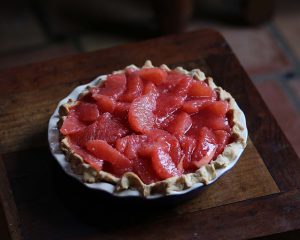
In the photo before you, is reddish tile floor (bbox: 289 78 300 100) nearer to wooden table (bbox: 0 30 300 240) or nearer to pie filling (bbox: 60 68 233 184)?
wooden table (bbox: 0 30 300 240)

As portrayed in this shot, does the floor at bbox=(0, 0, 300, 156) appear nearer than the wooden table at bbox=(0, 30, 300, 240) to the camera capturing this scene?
No

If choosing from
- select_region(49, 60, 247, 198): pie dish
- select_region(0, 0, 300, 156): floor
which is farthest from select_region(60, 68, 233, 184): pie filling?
select_region(0, 0, 300, 156): floor

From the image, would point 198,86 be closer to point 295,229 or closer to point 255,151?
point 255,151

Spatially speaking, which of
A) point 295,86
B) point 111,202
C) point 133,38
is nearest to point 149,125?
point 111,202

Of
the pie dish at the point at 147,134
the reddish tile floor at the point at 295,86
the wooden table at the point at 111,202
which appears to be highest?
the pie dish at the point at 147,134

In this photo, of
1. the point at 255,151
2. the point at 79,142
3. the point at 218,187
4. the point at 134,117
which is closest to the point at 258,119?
the point at 255,151

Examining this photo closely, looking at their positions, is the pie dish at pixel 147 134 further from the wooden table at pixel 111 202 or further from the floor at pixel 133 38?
the floor at pixel 133 38

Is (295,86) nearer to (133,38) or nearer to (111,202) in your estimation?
(133,38)

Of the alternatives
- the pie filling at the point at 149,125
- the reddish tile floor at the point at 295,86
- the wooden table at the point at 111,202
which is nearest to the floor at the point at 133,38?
the reddish tile floor at the point at 295,86
